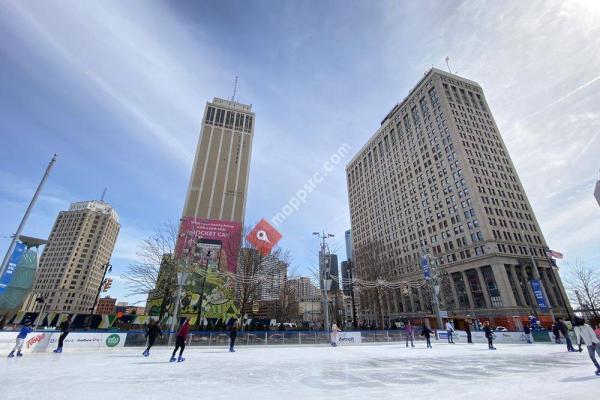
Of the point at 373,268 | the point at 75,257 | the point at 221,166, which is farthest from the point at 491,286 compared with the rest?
the point at 75,257

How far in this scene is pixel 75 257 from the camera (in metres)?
122

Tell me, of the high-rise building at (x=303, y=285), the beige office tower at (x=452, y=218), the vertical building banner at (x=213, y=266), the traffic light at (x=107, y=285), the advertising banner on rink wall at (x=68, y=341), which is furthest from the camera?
the beige office tower at (x=452, y=218)

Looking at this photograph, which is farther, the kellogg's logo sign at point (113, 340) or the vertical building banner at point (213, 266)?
the vertical building banner at point (213, 266)

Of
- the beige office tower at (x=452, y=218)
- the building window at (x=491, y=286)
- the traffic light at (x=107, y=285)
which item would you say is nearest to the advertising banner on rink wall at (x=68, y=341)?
the traffic light at (x=107, y=285)

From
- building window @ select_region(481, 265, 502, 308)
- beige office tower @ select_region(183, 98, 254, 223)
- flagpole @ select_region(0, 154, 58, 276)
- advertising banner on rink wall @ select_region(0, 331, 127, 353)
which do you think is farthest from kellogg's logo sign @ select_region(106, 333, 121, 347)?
building window @ select_region(481, 265, 502, 308)

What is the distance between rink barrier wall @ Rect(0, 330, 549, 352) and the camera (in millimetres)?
15562

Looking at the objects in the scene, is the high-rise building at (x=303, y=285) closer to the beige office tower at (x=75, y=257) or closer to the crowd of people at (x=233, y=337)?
the crowd of people at (x=233, y=337)

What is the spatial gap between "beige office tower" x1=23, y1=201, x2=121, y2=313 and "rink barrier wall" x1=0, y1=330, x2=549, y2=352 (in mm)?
127088

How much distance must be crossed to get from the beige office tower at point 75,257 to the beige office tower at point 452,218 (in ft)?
403

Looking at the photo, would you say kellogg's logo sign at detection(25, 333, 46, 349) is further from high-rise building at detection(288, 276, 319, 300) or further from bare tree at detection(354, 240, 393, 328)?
bare tree at detection(354, 240, 393, 328)

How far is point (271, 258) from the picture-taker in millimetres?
33375

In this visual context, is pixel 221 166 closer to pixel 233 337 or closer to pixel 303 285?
pixel 303 285

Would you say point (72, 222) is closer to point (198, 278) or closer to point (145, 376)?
point (198, 278)

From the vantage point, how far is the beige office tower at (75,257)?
114m
